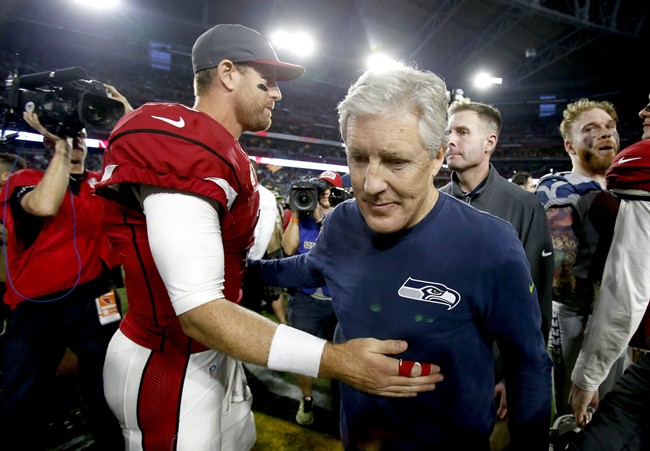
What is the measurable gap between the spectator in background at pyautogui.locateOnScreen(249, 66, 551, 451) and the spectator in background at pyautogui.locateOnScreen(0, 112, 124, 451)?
1.88 metres

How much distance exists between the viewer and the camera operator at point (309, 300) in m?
3.00

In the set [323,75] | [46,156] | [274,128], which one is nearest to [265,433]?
[46,156]

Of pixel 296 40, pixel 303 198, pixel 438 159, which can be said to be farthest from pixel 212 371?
pixel 296 40

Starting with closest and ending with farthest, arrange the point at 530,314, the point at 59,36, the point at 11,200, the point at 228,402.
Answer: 1. the point at 530,314
2. the point at 228,402
3. the point at 11,200
4. the point at 59,36

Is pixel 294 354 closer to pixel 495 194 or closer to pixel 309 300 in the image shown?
pixel 495 194

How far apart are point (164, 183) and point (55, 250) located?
78.1 inches

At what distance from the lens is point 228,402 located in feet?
4.87

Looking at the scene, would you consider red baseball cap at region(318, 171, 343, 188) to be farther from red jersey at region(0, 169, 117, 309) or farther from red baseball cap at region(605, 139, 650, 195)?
red baseball cap at region(605, 139, 650, 195)

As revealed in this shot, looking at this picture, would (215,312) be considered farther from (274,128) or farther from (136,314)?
(274,128)

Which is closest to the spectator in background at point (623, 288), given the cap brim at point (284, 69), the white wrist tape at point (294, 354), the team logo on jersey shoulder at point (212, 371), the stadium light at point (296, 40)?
the white wrist tape at point (294, 354)

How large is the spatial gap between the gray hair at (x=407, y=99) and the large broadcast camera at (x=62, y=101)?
1653 millimetres

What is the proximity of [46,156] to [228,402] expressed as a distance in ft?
90.5

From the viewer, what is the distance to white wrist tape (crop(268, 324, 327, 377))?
960 millimetres

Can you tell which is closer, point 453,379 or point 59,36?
point 453,379
